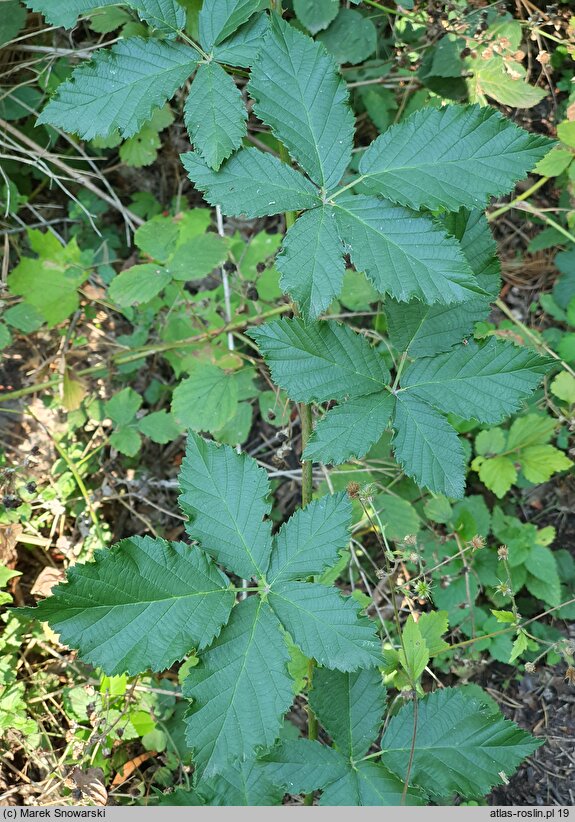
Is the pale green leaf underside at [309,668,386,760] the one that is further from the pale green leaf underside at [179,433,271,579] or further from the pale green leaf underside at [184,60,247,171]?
the pale green leaf underside at [184,60,247,171]

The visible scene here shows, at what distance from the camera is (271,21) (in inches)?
52.4

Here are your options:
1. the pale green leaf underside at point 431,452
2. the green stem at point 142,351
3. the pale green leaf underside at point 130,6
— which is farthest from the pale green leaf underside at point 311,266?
the green stem at point 142,351

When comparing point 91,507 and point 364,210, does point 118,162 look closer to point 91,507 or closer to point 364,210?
point 91,507

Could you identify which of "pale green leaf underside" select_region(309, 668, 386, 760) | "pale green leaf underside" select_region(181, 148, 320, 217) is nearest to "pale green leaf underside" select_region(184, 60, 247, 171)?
"pale green leaf underside" select_region(181, 148, 320, 217)

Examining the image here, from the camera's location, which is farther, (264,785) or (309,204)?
(264,785)

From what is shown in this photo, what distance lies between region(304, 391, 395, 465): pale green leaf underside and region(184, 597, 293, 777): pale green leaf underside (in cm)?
39

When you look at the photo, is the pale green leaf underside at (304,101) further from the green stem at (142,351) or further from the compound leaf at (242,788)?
the compound leaf at (242,788)

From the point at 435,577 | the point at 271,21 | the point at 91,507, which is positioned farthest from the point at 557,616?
the point at 271,21

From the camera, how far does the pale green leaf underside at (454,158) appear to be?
4.40 ft

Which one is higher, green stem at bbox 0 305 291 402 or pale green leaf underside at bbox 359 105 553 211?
pale green leaf underside at bbox 359 105 553 211

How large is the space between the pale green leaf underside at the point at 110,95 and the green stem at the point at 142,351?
3.02ft

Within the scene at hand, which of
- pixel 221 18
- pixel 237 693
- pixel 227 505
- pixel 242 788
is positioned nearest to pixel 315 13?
pixel 221 18

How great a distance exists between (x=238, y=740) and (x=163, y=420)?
1.35 metres

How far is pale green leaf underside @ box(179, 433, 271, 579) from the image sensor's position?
4.81 ft
